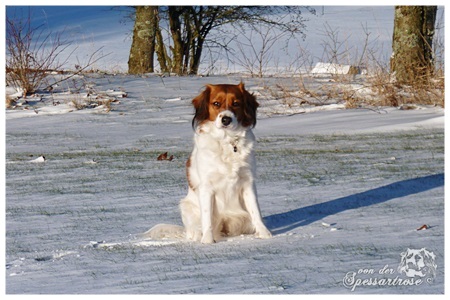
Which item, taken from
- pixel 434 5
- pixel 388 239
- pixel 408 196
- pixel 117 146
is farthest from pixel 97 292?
pixel 434 5

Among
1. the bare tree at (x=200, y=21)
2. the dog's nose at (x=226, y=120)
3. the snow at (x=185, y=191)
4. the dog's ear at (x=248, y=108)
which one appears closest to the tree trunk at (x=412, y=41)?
the snow at (x=185, y=191)

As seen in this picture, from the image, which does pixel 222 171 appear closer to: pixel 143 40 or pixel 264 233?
pixel 264 233

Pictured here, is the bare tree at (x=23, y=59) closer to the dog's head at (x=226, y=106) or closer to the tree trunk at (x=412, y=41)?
the tree trunk at (x=412, y=41)

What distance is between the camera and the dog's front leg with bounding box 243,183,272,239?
6039 millimetres

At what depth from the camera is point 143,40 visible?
17.9 m

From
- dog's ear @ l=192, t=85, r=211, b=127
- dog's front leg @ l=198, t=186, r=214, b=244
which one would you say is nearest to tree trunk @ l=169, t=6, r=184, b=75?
dog's ear @ l=192, t=85, r=211, b=127

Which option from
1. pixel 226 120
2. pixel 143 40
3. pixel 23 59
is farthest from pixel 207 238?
pixel 143 40

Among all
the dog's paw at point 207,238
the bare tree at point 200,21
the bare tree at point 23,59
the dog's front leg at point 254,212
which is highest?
the bare tree at point 200,21

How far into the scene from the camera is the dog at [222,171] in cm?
598

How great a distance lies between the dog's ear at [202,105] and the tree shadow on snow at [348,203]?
3.35ft

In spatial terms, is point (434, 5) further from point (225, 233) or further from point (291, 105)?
point (225, 233)

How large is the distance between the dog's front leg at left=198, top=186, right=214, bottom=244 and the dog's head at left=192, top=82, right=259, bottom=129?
0.50 m

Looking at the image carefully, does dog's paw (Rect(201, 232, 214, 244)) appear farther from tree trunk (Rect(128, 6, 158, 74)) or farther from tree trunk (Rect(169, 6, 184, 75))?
tree trunk (Rect(169, 6, 184, 75))

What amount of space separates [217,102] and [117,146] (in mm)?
4914
